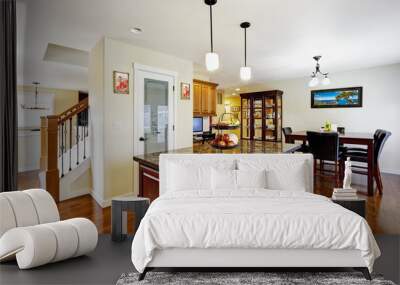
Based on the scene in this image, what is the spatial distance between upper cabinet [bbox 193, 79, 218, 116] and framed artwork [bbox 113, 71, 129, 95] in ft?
7.23

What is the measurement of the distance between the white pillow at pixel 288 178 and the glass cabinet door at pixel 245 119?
5.08 m

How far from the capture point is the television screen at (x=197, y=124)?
6.21m

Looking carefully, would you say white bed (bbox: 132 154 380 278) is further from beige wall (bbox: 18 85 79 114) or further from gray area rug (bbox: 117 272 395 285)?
beige wall (bbox: 18 85 79 114)

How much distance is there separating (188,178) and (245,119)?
5496 mm

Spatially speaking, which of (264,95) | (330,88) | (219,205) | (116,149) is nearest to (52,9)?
(116,149)

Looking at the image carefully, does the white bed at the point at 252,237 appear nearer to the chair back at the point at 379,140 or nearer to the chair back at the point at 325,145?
the chair back at the point at 325,145

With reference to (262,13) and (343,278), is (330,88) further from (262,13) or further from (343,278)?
(343,278)

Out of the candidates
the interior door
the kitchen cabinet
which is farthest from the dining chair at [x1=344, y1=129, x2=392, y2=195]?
the interior door

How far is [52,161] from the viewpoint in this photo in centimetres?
369

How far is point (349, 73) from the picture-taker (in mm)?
5859

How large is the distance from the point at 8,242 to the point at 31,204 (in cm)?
29

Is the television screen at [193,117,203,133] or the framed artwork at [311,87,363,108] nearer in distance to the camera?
the framed artwork at [311,87,363,108]

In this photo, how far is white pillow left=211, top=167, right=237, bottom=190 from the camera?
85.0 inches

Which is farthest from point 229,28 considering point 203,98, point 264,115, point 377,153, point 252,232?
point 264,115
